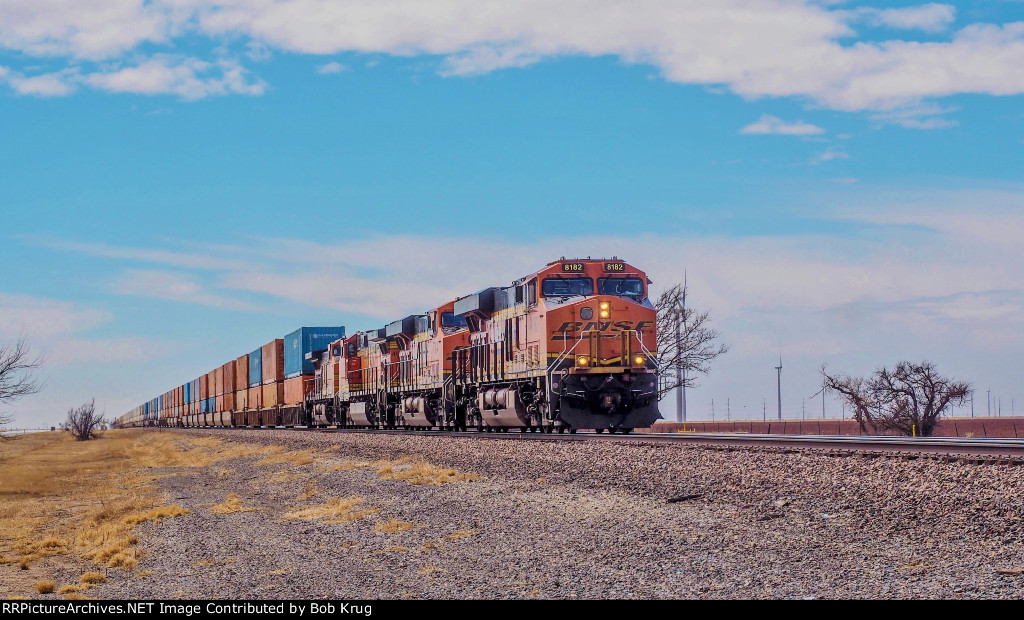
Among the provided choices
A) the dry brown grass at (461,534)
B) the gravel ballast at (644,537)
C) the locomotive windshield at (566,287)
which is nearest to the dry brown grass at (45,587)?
the gravel ballast at (644,537)

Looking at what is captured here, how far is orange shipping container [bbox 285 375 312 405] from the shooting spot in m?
50.1

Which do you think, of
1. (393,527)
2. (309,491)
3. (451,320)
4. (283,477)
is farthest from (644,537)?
(451,320)

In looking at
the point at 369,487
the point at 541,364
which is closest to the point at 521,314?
the point at 541,364

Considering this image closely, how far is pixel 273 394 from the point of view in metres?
56.9

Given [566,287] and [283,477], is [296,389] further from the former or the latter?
[283,477]

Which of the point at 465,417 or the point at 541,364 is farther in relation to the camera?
the point at 465,417

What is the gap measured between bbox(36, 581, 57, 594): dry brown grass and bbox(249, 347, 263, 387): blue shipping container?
170 feet

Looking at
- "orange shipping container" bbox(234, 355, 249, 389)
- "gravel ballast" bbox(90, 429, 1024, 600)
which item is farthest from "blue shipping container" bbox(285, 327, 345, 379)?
"gravel ballast" bbox(90, 429, 1024, 600)

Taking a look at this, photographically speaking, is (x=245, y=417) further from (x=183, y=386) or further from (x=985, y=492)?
(x=985, y=492)

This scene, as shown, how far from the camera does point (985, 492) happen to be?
32.3ft

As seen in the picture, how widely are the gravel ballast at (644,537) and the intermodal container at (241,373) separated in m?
50.8

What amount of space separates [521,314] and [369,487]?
929 cm

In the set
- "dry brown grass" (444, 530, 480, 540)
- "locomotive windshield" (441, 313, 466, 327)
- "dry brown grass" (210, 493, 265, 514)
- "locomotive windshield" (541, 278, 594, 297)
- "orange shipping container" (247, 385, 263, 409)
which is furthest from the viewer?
"orange shipping container" (247, 385, 263, 409)

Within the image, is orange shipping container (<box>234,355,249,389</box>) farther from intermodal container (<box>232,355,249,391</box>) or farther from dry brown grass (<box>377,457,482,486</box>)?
dry brown grass (<box>377,457,482,486</box>)
